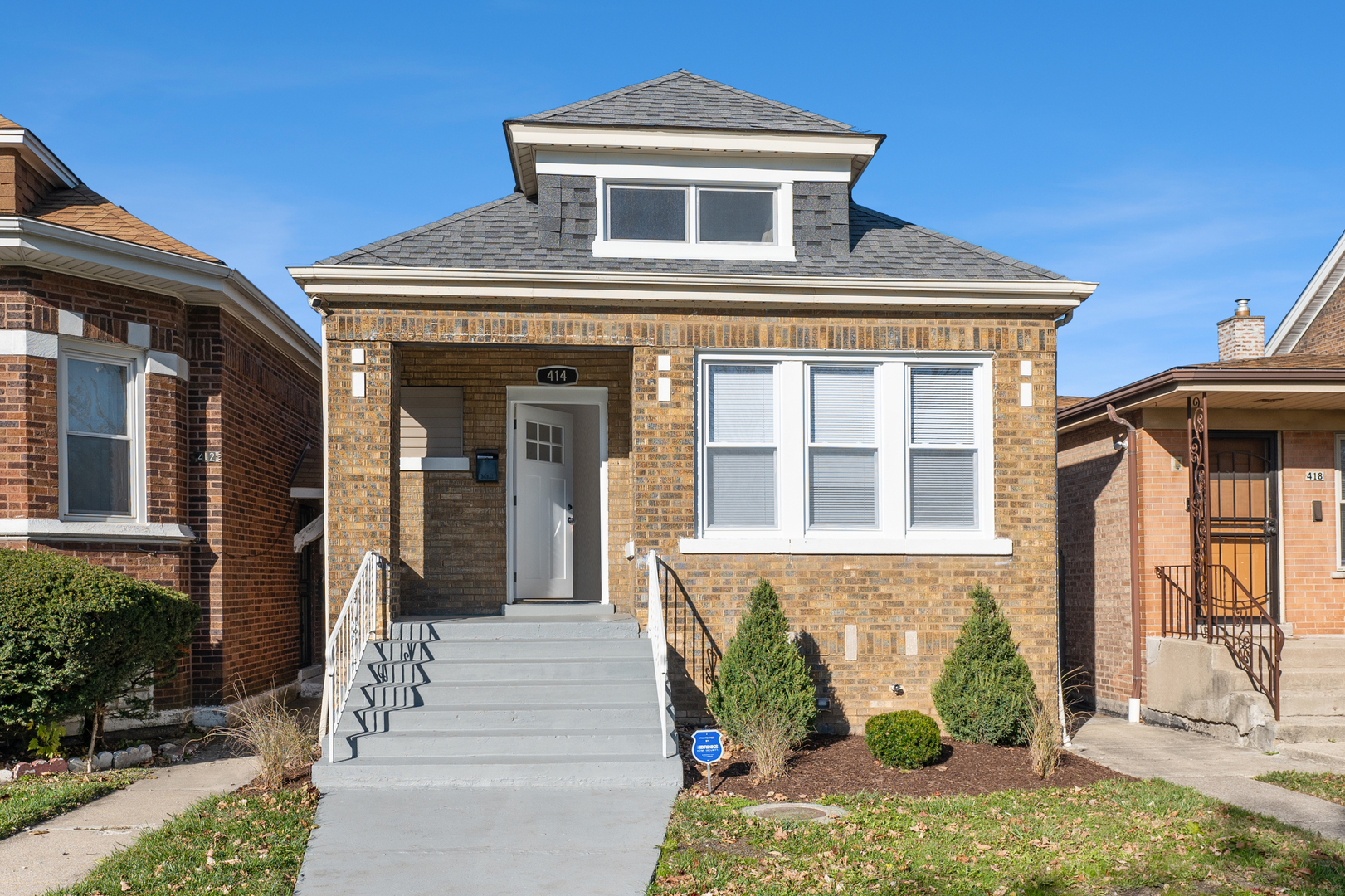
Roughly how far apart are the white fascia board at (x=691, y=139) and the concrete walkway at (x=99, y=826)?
6226 millimetres

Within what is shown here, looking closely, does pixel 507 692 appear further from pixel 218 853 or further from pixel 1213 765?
pixel 1213 765

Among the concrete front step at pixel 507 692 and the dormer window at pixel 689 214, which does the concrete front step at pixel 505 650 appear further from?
the dormer window at pixel 689 214

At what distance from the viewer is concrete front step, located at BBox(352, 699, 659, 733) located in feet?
28.0

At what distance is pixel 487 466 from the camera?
37.7 feet

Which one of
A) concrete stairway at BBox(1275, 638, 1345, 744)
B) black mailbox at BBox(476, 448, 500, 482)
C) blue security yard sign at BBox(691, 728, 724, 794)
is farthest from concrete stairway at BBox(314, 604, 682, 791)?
concrete stairway at BBox(1275, 638, 1345, 744)

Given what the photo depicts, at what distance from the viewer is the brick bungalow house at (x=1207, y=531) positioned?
11.3 metres

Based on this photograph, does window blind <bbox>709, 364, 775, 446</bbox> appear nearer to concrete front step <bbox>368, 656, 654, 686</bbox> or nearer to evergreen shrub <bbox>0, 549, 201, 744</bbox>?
concrete front step <bbox>368, 656, 654, 686</bbox>

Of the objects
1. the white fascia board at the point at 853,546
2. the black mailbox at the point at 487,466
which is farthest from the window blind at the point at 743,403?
the black mailbox at the point at 487,466

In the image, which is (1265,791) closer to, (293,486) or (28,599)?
(28,599)

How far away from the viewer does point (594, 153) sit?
10.9 metres

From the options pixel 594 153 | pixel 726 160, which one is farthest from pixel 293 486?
pixel 726 160

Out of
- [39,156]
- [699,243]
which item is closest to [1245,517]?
[699,243]

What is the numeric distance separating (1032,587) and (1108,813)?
11.3ft

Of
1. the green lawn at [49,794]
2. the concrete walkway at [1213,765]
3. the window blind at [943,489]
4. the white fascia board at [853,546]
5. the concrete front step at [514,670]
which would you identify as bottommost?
the concrete walkway at [1213,765]
